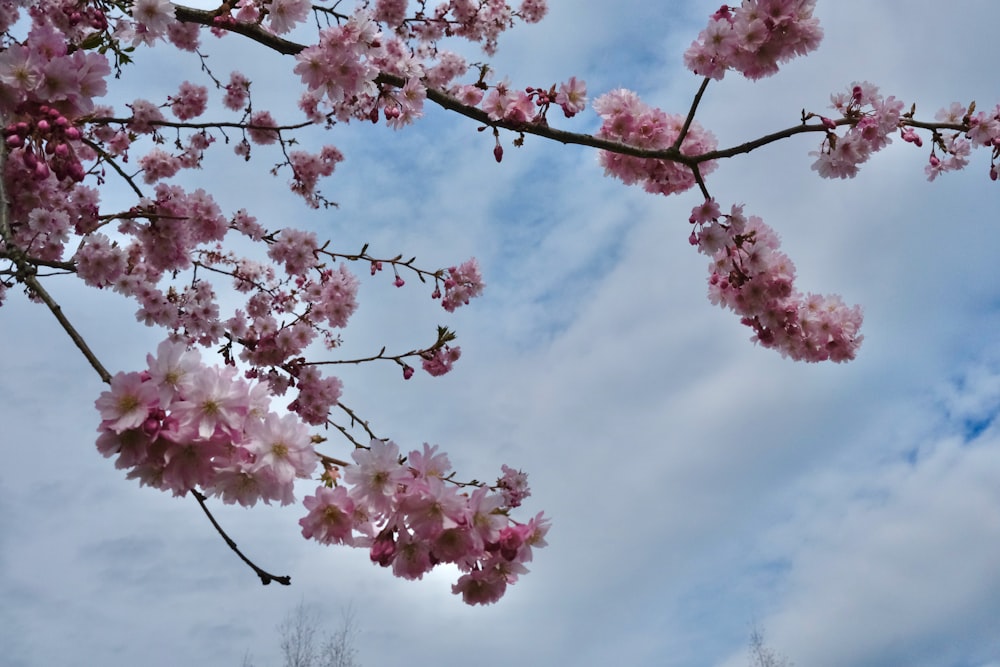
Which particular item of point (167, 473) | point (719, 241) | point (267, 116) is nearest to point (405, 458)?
point (167, 473)

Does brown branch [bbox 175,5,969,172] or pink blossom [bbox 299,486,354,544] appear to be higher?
brown branch [bbox 175,5,969,172]

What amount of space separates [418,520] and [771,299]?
2.74m

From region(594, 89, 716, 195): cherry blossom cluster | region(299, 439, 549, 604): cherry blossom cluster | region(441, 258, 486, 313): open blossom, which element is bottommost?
region(299, 439, 549, 604): cherry blossom cluster

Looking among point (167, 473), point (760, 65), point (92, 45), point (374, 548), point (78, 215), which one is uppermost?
point (78, 215)

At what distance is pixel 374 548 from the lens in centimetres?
185

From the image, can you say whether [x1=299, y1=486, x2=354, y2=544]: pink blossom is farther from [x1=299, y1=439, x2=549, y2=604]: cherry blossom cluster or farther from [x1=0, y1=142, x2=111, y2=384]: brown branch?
[x1=0, y1=142, x2=111, y2=384]: brown branch

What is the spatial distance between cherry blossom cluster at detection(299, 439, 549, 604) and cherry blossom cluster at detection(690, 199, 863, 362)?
7.37 ft

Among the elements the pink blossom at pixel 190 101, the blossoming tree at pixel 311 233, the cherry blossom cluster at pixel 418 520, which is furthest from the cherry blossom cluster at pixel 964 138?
the pink blossom at pixel 190 101

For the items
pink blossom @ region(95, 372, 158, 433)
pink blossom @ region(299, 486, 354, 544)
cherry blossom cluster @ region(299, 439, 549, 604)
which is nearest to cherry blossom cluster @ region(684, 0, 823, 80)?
cherry blossom cluster @ region(299, 439, 549, 604)

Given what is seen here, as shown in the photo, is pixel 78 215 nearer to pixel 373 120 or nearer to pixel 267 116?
pixel 373 120

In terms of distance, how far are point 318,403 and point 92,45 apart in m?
2.47

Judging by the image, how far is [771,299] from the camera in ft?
12.5

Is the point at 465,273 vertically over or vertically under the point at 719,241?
over

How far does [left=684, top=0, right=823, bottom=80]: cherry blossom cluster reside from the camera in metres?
2.95
